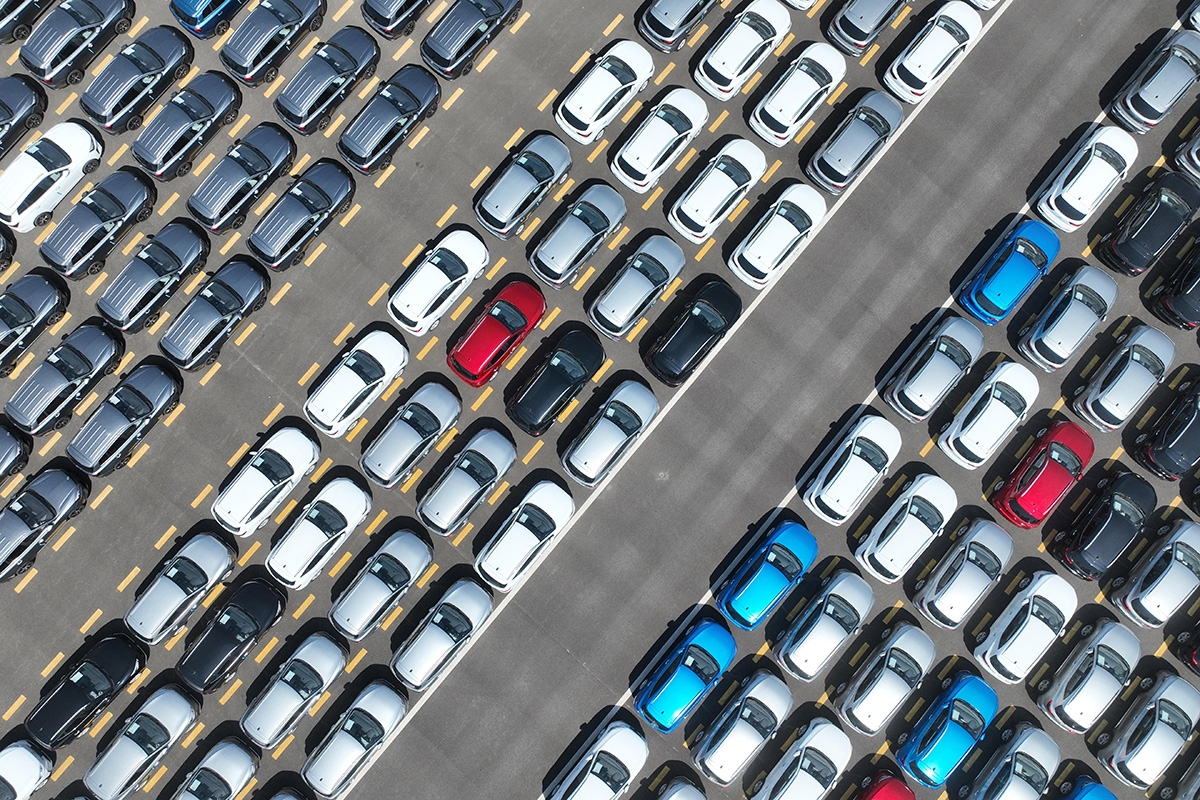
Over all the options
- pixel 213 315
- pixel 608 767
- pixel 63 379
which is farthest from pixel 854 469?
pixel 63 379

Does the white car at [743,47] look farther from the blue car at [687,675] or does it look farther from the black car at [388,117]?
the blue car at [687,675]

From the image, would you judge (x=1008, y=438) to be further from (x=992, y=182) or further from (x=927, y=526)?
(x=992, y=182)

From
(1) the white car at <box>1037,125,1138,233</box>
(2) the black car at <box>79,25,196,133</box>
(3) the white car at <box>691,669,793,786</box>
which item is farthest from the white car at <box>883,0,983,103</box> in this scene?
(2) the black car at <box>79,25,196,133</box>

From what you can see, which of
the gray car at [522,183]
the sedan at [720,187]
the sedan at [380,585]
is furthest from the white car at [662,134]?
the sedan at [380,585]

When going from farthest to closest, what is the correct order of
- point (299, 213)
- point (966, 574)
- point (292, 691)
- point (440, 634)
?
1. point (966, 574)
2. point (299, 213)
3. point (440, 634)
4. point (292, 691)

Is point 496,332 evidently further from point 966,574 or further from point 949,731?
point 949,731
